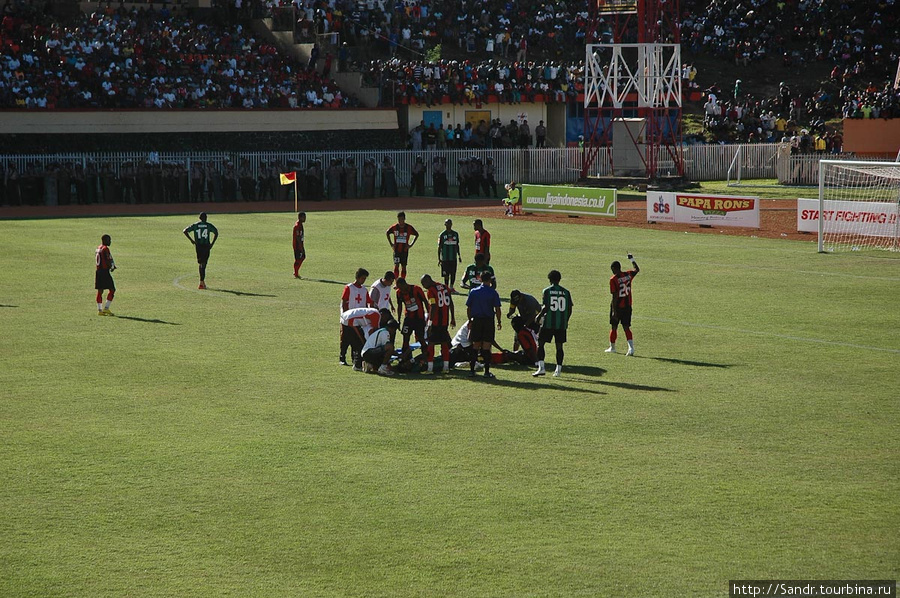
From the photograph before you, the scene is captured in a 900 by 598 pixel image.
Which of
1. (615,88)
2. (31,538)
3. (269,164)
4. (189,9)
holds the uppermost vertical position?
(189,9)

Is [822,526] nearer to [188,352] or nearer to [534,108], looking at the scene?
[188,352]

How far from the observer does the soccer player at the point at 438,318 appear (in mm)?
16719

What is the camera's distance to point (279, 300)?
24375 mm

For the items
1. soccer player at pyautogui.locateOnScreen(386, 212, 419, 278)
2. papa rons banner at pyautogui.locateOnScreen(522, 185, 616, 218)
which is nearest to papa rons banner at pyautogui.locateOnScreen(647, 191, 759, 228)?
papa rons banner at pyautogui.locateOnScreen(522, 185, 616, 218)

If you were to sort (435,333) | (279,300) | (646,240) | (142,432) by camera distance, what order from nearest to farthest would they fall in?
(142,432) < (435,333) < (279,300) < (646,240)

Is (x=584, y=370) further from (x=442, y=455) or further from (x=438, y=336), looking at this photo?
(x=442, y=455)

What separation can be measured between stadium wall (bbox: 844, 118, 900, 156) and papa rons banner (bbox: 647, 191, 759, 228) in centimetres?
1854

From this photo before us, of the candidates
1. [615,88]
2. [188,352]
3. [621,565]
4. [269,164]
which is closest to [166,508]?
[621,565]

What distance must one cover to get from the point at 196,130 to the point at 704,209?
85.6 ft

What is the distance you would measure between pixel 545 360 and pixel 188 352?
19.2ft

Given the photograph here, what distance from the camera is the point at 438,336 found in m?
17.1

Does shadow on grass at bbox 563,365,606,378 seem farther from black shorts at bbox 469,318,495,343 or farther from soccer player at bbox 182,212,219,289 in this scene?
soccer player at bbox 182,212,219,289

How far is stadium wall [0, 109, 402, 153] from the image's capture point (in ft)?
166

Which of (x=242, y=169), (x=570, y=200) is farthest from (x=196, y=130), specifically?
(x=570, y=200)
